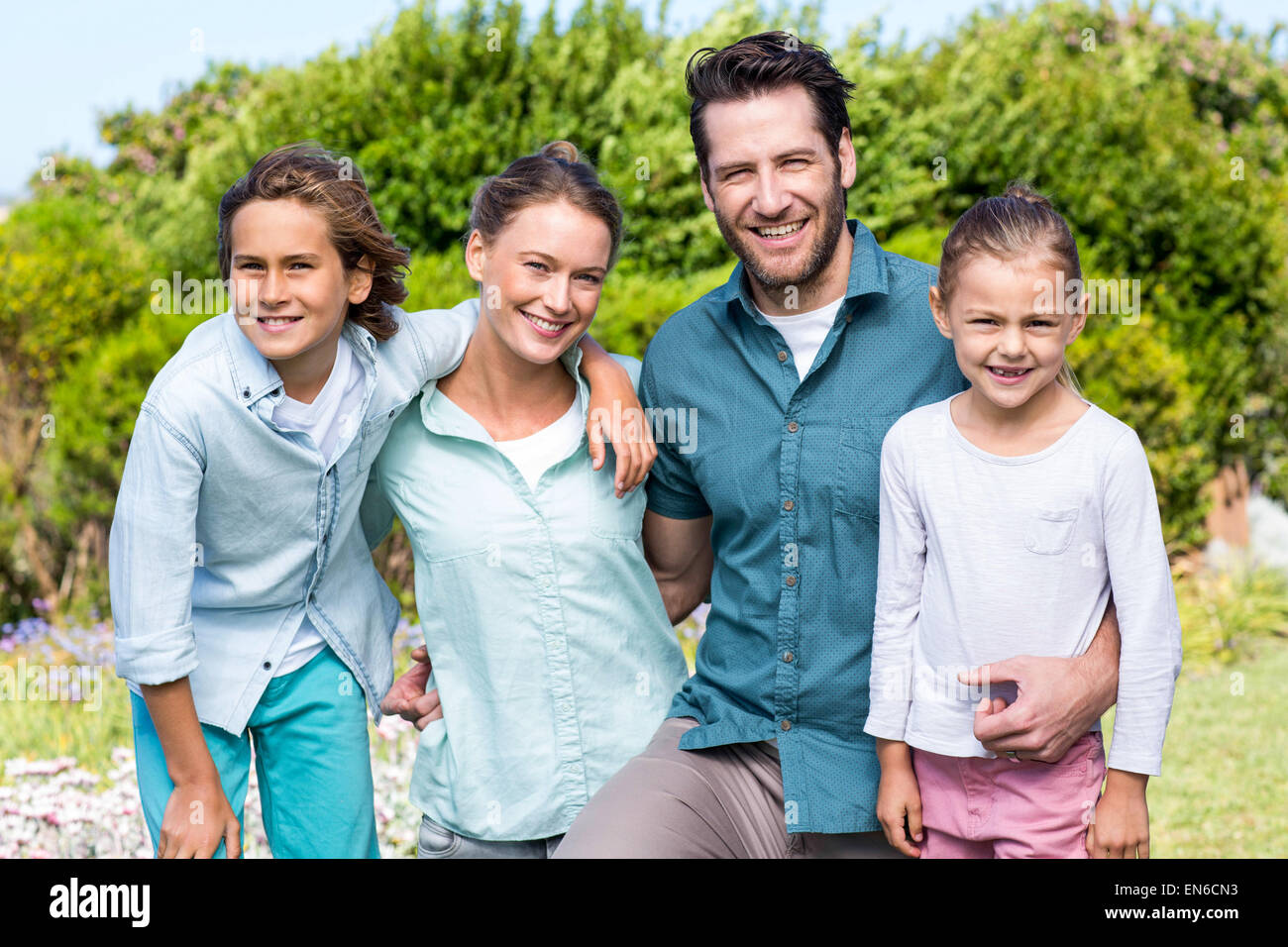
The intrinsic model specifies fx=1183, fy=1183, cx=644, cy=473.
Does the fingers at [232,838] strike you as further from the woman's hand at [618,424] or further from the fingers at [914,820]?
the fingers at [914,820]

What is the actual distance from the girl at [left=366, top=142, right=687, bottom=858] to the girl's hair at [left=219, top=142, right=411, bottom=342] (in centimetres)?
22

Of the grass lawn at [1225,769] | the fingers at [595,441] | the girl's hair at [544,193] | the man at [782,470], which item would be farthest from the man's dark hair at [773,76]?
the grass lawn at [1225,769]

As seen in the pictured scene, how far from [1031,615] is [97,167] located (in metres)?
14.5

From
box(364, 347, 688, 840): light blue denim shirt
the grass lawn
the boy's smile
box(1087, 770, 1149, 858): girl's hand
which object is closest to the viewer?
box(1087, 770, 1149, 858): girl's hand

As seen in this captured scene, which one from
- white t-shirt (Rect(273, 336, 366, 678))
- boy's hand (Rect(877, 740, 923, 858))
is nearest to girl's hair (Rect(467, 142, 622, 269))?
white t-shirt (Rect(273, 336, 366, 678))

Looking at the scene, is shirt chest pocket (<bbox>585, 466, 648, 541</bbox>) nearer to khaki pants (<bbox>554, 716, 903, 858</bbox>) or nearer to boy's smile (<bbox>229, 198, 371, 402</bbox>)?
khaki pants (<bbox>554, 716, 903, 858</bbox>)

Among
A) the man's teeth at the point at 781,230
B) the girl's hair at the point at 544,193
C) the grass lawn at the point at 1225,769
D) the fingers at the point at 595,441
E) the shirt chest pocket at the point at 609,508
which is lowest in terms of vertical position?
the grass lawn at the point at 1225,769

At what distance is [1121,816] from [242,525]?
5.85 ft

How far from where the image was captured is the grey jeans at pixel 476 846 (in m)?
2.62

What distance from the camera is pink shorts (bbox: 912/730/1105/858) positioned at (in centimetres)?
219

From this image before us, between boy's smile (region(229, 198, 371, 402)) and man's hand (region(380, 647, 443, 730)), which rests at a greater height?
boy's smile (region(229, 198, 371, 402))

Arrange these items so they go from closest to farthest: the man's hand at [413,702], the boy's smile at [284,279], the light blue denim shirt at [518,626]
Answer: the boy's smile at [284,279] < the light blue denim shirt at [518,626] < the man's hand at [413,702]

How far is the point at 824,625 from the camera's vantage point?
251 cm

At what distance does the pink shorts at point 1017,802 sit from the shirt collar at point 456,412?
1.13m
